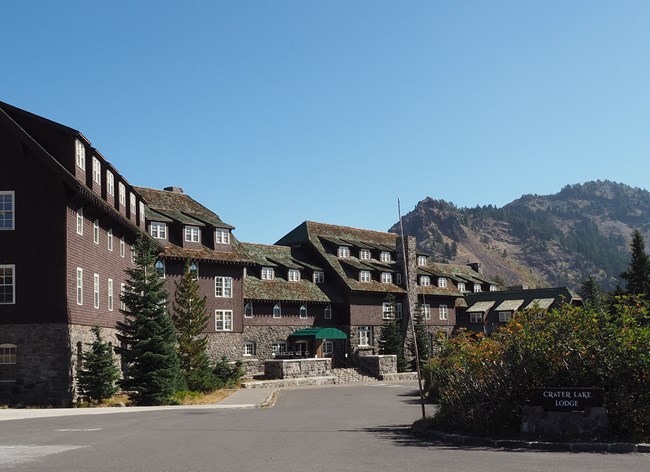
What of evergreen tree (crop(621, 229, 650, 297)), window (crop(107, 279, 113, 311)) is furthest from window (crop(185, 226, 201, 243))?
evergreen tree (crop(621, 229, 650, 297))

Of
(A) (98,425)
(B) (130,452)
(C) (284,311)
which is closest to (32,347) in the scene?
(A) (98,425)

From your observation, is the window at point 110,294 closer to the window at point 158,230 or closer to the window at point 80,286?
the window at point 80,286

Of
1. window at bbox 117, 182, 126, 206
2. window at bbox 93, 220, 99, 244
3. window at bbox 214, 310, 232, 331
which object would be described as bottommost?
window at bbox 214, 310, 232, 331

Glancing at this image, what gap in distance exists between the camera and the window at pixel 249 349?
57.6 m

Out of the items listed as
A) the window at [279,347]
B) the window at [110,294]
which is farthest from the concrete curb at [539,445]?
the window at [279,347]

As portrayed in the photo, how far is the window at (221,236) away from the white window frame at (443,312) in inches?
1165

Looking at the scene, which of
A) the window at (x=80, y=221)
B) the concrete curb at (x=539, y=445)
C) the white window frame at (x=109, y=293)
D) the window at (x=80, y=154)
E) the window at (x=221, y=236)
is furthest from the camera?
the window at (x=221, y=236)

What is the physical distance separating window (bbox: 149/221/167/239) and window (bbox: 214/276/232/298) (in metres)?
5.32

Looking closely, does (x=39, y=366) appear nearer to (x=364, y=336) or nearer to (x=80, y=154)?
(x=80, y=154)

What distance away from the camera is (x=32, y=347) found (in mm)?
30312

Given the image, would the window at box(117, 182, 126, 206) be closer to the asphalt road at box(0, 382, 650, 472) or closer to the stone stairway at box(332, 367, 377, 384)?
the asphalt road at box(0, 382, 650, 472)

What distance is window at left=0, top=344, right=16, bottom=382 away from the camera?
3039 centimetres

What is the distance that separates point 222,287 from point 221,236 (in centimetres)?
396

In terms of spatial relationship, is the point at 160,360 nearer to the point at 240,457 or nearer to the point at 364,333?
the point at 240,457
